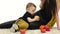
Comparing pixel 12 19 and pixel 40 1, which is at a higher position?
pixel 40 1

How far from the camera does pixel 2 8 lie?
1537 mm

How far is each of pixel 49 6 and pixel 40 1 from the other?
15cm

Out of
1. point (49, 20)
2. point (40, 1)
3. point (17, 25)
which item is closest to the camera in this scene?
point (17, 25)

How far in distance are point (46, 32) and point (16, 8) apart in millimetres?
486

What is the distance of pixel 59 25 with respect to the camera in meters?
1.23

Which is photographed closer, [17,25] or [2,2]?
[17,25]

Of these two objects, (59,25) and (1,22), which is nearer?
(59,25)

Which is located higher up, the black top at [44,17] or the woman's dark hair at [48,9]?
the woman's dark hair at [48,9]

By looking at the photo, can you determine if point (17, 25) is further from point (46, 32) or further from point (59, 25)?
point (59, 25)

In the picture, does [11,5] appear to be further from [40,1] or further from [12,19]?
[40,1]

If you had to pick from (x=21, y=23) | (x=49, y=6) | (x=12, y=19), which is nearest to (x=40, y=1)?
(x=49, y=6)

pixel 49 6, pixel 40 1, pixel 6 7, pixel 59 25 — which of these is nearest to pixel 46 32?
pixel 59 25

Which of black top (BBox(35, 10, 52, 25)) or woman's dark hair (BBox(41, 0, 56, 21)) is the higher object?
woman's dark hair (BBox(41, 0, 56, 21))

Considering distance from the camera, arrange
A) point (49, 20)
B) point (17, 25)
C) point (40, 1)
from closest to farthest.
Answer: point (17, 25), point (49, 20), point (40, 1)
